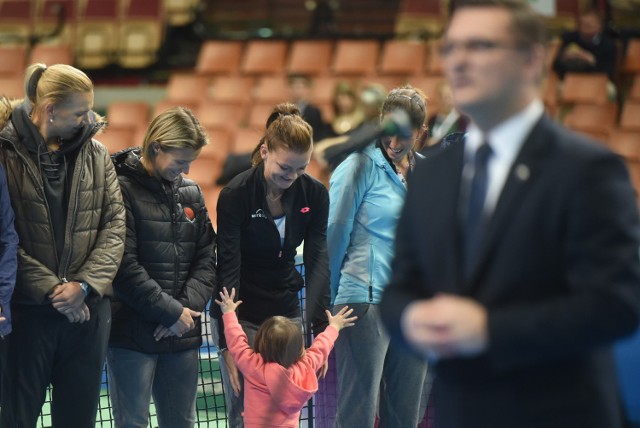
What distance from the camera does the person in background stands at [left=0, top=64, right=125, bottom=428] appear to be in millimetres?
3588

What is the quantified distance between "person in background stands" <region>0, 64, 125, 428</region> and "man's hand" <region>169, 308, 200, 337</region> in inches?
10.1

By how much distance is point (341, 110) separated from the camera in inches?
336

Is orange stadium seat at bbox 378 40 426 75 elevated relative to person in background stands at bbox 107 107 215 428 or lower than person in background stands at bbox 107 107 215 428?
elevated

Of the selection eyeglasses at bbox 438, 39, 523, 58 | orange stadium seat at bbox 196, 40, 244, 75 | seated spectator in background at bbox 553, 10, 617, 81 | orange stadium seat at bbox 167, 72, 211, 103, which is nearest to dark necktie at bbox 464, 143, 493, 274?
eyeglasses at bbox 438, 39, 523, 58

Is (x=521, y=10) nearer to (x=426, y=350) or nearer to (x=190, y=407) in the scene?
(x=426, y=350)

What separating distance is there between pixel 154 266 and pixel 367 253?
80 centimetres

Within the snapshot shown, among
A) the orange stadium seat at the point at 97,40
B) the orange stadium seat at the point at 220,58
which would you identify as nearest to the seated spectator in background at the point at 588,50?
the orange stadium seat at the point at 220,58

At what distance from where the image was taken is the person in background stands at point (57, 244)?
3.59m

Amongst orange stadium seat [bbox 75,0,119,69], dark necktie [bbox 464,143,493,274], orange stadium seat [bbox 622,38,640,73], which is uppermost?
orange stadium seat [bbox 75,0,119,69]

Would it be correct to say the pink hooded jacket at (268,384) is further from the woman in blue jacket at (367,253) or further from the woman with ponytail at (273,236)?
the woman in blue jacket at (367,253)

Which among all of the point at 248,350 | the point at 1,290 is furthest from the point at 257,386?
the point at 1,290

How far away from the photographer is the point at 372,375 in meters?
4.03

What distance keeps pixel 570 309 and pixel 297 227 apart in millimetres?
2251

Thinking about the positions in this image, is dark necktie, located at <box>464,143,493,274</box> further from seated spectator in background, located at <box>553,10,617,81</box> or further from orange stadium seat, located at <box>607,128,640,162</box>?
seated spectator in background, located at <box>553,10,617,81</box>
